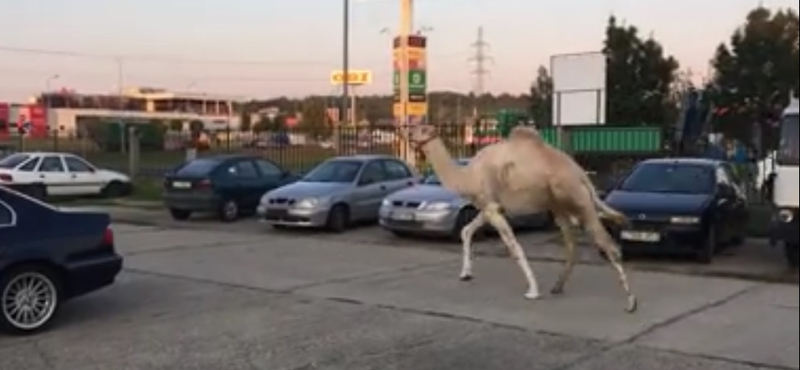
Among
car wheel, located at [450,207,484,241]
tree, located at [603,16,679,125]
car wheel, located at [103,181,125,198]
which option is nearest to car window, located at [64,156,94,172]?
car wheel, located at [103,181,125,198]

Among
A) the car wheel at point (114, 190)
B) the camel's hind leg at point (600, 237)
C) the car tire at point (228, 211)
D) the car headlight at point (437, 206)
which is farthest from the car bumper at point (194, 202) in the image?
the camel's hind leg at point (600, 237)

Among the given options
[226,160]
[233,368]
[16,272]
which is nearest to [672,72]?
[233,368]

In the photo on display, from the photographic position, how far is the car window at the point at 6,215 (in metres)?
7.94

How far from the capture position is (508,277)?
11383mm

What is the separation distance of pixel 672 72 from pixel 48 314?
7.44m

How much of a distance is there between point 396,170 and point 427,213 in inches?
146

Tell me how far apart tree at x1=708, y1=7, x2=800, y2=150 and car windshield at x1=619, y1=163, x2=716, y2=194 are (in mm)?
11787

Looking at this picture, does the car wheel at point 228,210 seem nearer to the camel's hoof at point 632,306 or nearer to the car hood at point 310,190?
the car hood at point 310,190

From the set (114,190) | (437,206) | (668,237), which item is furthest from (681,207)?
(114,190)

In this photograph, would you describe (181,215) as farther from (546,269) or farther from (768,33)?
(768,33)

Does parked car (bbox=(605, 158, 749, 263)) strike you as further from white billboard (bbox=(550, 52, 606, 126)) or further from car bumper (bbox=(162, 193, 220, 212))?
car bumper (bbox=(162, 193, 220, 212))

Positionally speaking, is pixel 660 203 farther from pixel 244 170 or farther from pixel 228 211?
pixel 244 170

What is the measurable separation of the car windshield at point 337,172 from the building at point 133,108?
149ft

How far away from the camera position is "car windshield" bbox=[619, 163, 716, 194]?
1292 centimetres
